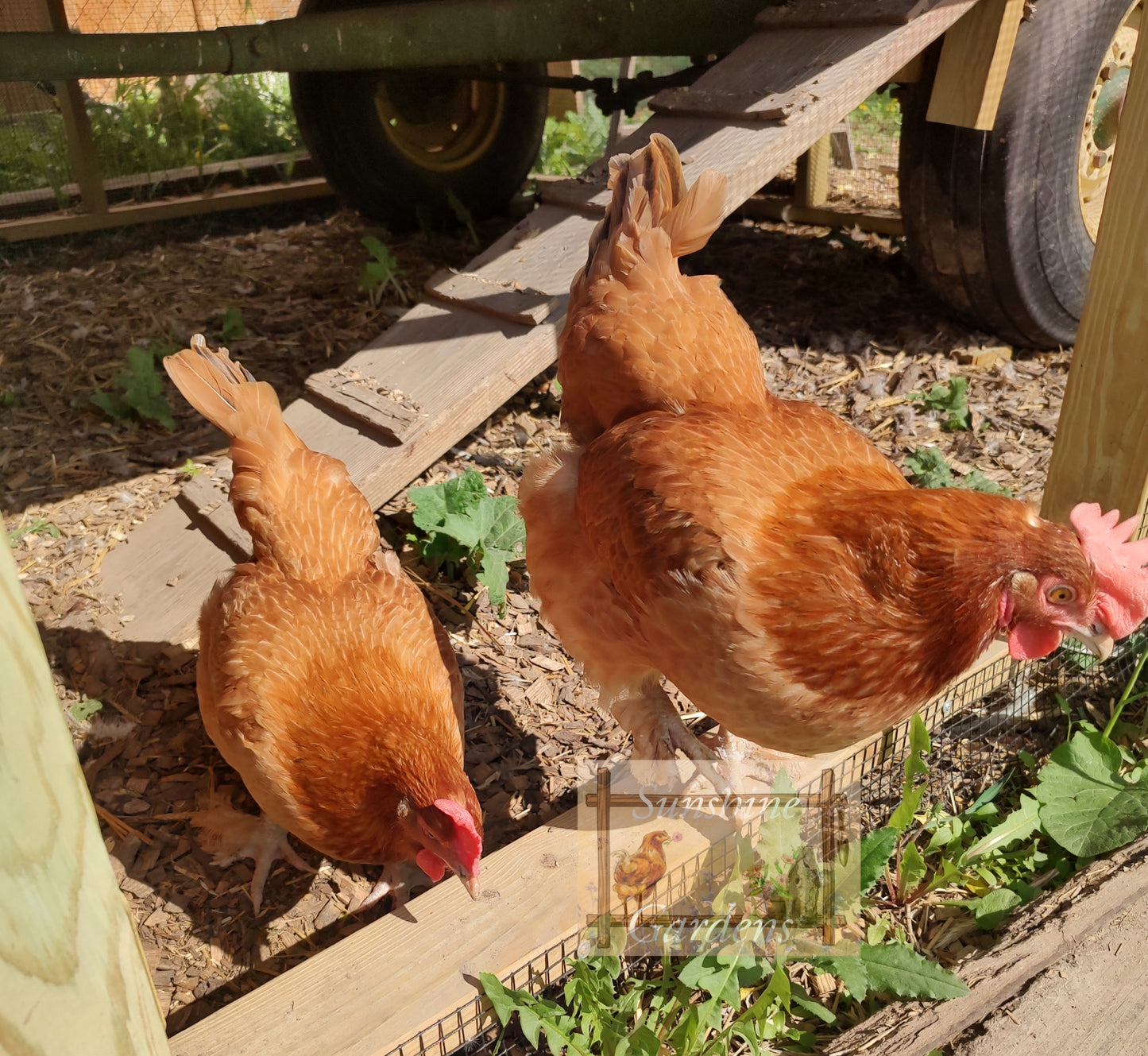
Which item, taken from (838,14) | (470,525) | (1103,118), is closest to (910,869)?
(470,525)

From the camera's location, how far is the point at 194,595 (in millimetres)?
2799

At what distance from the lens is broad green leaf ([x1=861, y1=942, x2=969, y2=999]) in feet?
5.34

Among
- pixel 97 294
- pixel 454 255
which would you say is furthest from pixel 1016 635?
pixel 97 294

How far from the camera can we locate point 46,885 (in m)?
0.62

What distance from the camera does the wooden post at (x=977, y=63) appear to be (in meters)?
3.13

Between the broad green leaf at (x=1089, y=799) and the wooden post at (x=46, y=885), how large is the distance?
1973mm

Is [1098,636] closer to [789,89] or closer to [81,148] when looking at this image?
[789,89]

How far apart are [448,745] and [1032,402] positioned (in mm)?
2940

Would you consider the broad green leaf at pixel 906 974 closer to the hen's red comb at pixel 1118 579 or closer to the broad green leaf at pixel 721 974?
the broad green leaf at pixel 721 974

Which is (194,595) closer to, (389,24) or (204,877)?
(204,877)

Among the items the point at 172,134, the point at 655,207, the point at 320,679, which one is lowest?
the point at 320,679

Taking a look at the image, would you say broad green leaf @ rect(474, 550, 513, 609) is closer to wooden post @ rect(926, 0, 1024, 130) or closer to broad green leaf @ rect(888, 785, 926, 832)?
broad green leaf @ rect(888, 785, 926, 832)

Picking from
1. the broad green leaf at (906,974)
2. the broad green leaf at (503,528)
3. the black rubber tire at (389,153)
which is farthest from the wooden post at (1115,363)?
the black rubber tire at (389,153)

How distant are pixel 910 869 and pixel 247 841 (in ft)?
5.15
